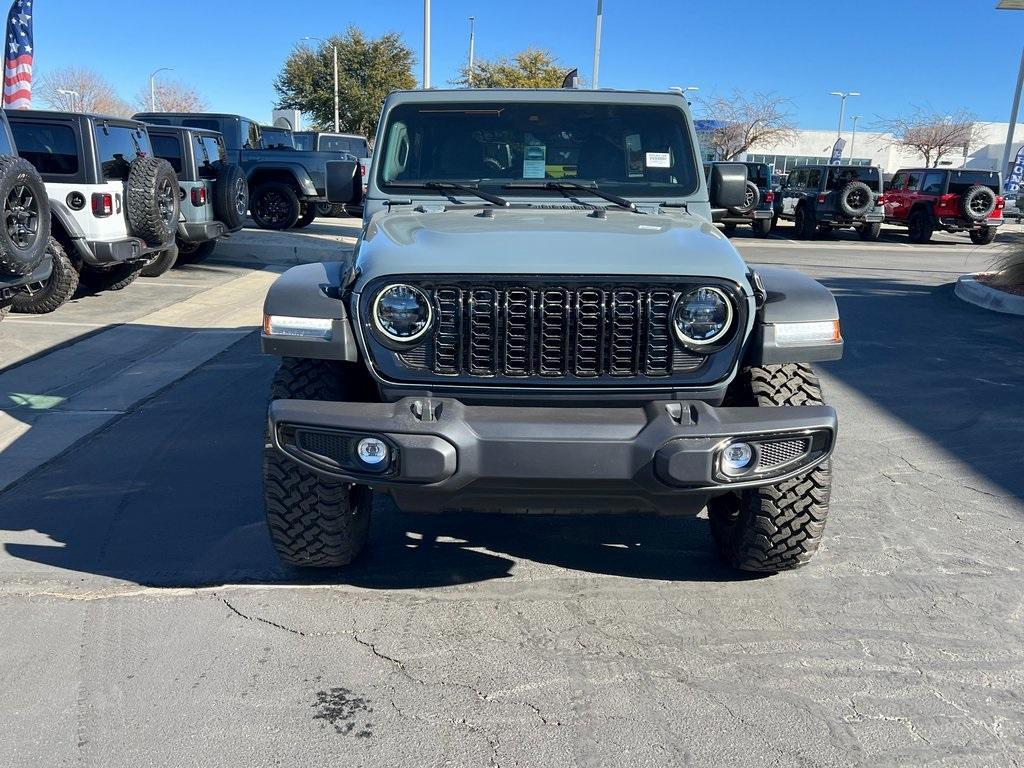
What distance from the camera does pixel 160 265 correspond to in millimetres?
11773

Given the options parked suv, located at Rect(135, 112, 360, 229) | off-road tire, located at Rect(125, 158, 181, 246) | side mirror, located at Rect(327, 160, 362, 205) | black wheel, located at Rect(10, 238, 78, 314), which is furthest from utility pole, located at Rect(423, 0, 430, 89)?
side mirror, located at Rect(327, 160, 362, 205)

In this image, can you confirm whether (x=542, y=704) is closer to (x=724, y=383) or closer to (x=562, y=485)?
(x=562, y=485)

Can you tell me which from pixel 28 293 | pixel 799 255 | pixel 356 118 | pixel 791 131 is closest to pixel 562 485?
pixel 28 293

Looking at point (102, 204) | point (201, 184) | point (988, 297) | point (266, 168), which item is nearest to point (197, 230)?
point (201, 184)

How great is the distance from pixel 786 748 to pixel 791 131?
6213 centimetres

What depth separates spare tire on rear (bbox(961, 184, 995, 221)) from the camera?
68.7 feet

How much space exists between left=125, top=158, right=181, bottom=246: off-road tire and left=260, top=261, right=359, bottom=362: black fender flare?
6991 millimetres

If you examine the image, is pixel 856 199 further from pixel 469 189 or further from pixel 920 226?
pixel 469 189

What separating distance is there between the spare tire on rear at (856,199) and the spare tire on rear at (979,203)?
218cm

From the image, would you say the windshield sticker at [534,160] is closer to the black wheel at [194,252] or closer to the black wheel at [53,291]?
the black wheel at [53,291]

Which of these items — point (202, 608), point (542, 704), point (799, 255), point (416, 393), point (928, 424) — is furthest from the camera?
point (799, 255)

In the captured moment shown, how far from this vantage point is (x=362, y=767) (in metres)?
2.55

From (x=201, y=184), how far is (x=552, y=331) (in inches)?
391

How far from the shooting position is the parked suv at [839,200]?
21.0 m
